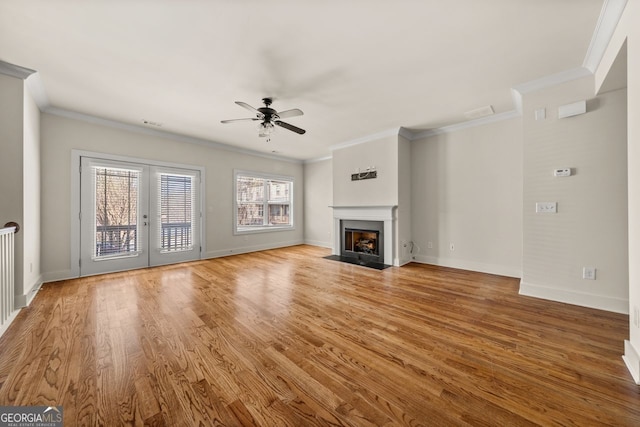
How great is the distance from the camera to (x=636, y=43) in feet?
5.56

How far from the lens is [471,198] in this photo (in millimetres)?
4426

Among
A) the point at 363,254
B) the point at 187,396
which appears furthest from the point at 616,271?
the point at 187,396

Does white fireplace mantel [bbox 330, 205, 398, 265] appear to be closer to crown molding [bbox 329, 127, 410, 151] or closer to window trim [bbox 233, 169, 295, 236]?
crown molding [bbox 329, 127, 410, 151]

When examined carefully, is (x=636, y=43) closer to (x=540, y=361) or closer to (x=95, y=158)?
(x=540, y=361)

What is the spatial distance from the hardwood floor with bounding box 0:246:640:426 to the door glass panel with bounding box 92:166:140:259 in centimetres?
111

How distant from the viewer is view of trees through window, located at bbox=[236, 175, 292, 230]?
20.8ft

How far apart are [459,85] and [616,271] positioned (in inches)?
109

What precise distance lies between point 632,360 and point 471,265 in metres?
2.83

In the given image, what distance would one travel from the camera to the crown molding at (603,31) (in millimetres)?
1897

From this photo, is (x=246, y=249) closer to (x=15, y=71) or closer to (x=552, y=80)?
(x=15, y=71)

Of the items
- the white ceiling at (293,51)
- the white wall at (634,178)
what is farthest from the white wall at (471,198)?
the white wall at (634,178)

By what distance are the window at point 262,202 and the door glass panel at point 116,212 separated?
210cm

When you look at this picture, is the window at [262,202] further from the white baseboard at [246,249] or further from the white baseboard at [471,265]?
the white baseboard at [471,265]

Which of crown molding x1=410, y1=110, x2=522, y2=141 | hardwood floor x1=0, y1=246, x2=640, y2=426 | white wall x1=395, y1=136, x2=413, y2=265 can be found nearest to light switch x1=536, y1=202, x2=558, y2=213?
hardwood floor x1=0, y1=246, x2=640, y2=426
